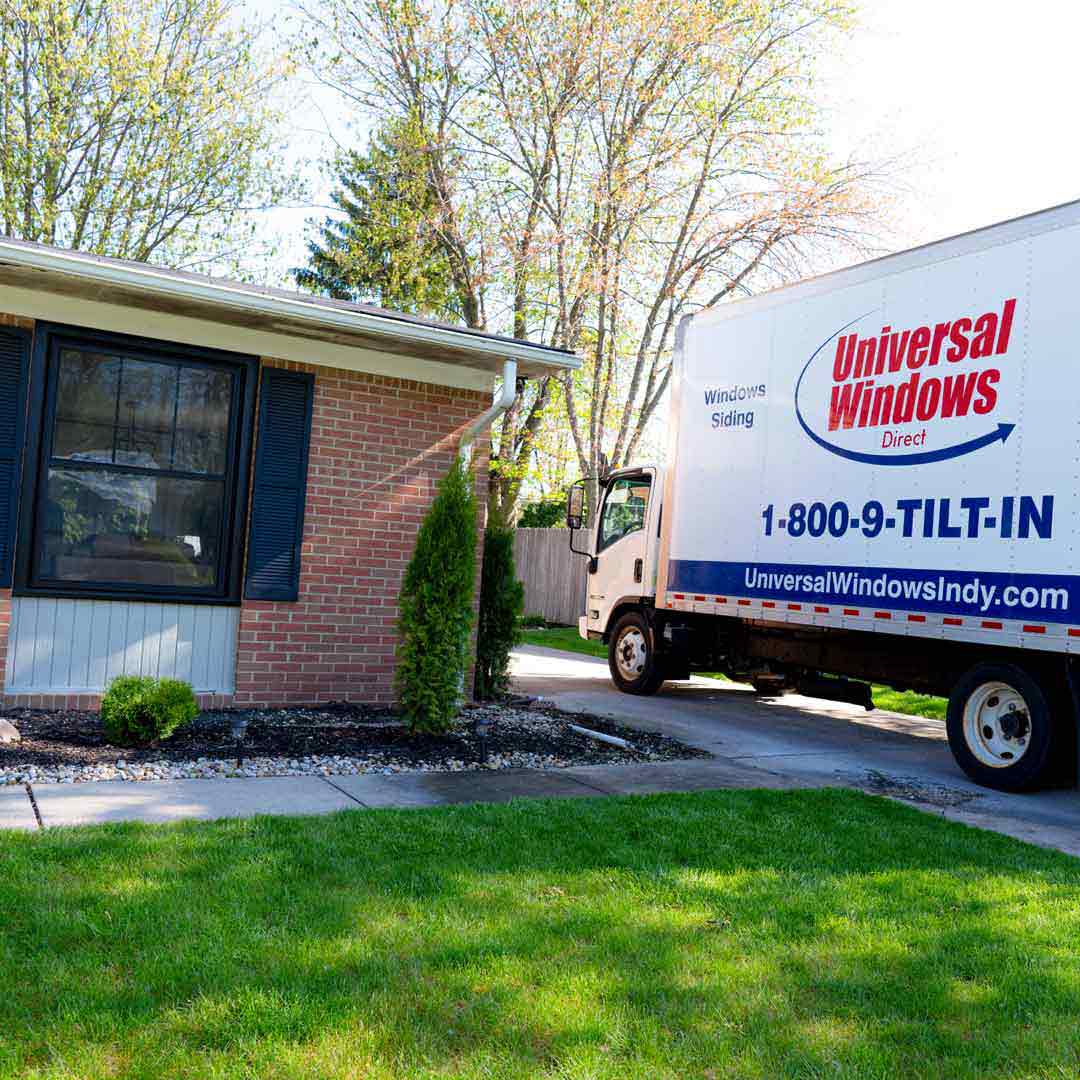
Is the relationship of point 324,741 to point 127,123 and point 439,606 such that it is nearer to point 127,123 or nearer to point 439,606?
point 439,606

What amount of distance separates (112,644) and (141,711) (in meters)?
1.61

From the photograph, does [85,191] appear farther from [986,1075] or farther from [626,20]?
[986,1075]

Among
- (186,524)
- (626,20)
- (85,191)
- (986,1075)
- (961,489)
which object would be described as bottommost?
(986,1075)

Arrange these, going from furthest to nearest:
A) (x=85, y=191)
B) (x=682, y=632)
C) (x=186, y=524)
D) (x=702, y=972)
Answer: (x=85, y=191) → (x=682, y=632) → (x=186, y=524) → (x=702, y=972)

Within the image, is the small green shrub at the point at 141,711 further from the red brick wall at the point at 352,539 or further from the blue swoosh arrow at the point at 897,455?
the blue swoosh arrow at the point at 897,455

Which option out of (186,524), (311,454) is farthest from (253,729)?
(311,454)

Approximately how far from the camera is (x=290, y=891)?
13.8ft

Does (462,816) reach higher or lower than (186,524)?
lower

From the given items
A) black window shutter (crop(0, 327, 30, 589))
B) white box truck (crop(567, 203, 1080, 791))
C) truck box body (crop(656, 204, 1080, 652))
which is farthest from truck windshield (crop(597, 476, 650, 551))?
black window shutter (crop(0, 327, 30, 589))

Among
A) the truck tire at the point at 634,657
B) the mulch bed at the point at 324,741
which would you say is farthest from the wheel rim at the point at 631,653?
the mulch bed at the point at 324,741

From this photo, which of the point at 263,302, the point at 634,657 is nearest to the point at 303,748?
the point at 263,302

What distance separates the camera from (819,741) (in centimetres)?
939

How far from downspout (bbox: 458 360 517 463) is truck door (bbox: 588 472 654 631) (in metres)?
2.68

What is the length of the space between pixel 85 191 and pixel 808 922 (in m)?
19.5
